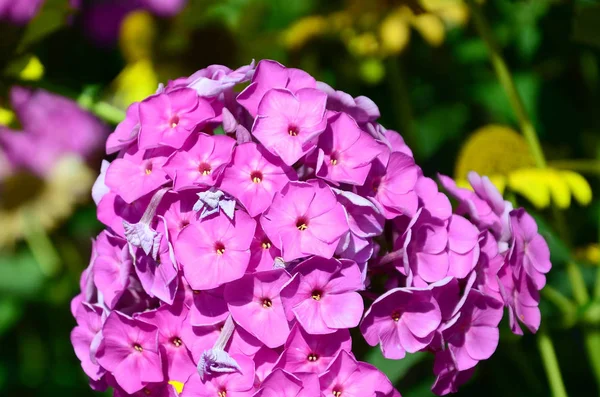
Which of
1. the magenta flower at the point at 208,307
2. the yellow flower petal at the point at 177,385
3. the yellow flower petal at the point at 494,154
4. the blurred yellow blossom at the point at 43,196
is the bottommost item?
the blurred yellow blossom at the point at 43,196

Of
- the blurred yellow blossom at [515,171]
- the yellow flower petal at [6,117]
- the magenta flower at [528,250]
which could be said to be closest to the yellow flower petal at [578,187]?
the blurred yellow blossom at [515,171]

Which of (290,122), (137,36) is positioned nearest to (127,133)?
(290,122)

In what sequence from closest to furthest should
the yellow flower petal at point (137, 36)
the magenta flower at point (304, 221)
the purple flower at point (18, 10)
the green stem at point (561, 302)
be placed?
the magenta flower at point (304, 221), the green stem at point (561, 302), the purple flower at point (18, 10), the yellow flower petal at point (137, 36)

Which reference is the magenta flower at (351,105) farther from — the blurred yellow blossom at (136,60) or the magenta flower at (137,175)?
the blurred yellow blossom at (136,60)

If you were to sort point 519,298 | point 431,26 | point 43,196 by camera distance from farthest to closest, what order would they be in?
point 43,196
point 431,26
point 519,298

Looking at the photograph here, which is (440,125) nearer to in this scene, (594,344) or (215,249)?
(594,344)

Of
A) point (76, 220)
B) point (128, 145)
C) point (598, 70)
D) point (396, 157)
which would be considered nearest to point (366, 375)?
point (396, 157)
